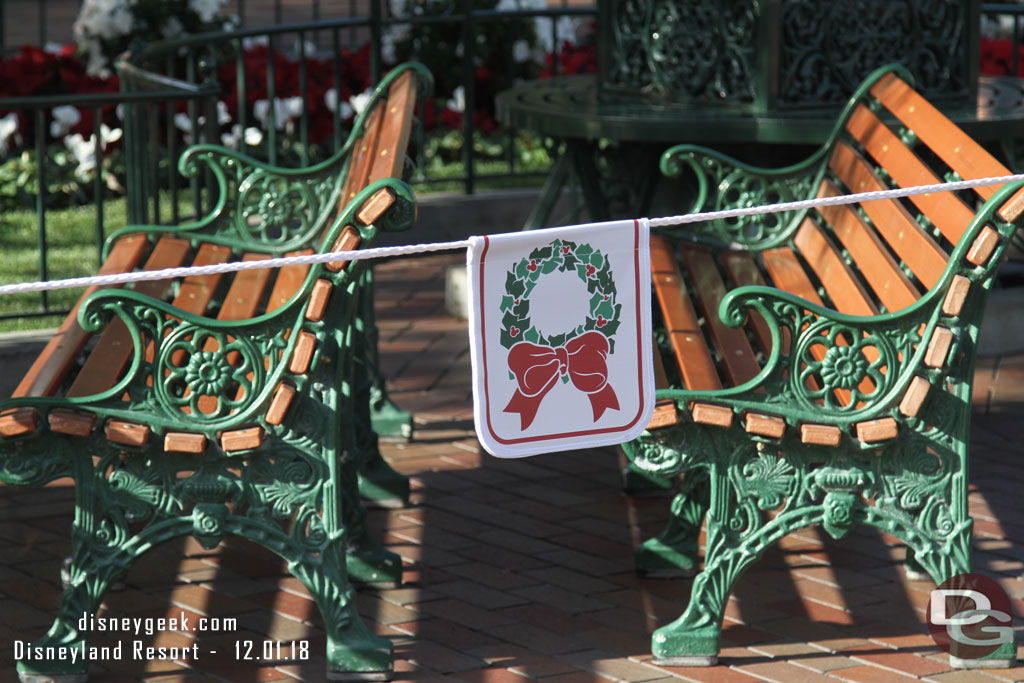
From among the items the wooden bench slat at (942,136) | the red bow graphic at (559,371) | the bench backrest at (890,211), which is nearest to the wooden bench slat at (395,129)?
the red bow graphic at (559,371)

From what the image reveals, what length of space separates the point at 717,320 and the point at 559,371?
104 centimetres

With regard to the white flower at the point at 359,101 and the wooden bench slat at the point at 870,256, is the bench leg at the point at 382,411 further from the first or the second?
the white flower at the point at 359,101

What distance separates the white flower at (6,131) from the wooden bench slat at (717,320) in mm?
5101

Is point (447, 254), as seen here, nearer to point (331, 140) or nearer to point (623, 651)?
point (331, 140)

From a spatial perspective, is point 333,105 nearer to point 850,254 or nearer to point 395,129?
point 395,129

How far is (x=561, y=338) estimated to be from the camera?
125 inches

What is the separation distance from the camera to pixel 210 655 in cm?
352

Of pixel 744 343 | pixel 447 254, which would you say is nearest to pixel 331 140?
pixel 447 254

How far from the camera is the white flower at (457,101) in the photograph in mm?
8680

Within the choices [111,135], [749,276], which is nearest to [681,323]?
[749,276]

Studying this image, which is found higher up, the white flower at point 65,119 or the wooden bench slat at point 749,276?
the white flower at point 65,119

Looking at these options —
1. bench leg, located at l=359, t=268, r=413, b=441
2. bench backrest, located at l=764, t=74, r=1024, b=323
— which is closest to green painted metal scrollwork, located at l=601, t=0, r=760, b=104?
bench backrest, located at l=764, t=74, r=1024, b=323

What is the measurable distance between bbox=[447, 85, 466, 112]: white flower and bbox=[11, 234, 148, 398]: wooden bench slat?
14.6 feet

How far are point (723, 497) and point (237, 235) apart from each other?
6.95 feet
